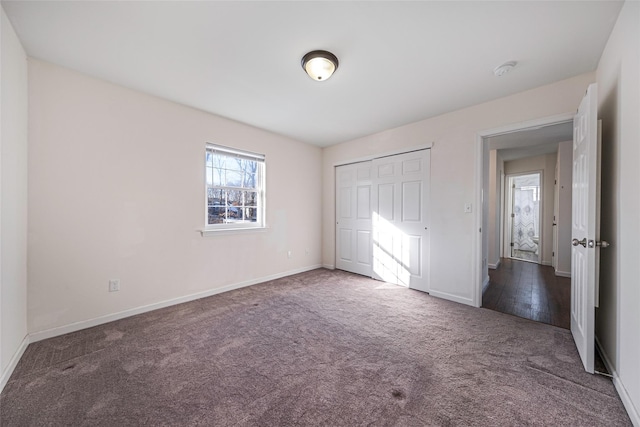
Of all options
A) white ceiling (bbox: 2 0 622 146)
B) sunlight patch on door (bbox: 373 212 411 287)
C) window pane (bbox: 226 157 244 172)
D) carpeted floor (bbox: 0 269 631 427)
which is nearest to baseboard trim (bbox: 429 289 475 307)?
carpeted floor (bbox: 0 269 631 427)

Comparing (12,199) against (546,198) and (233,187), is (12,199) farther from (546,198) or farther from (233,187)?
(546,198)

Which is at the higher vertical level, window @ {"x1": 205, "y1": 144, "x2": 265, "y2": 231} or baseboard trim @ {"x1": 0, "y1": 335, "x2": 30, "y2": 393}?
window @ {"x1": 205, "y1": 144, "x2": 265, "y2": 231}

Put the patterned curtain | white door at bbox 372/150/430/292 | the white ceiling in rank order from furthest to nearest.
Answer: the patterned curtain, white door at bbox 372/150/430/292, the white ceiling

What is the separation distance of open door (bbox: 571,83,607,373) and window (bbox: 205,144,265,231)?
145 inches

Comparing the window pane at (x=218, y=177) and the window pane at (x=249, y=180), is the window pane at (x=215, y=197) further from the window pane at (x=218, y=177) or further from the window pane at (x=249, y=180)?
the window pane at (x=249, y=180)

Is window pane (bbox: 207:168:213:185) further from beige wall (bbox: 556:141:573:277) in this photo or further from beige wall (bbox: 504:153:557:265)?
beige wall (bbox: 504:153:557:265)

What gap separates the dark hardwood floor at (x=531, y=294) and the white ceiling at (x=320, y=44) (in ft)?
8.23

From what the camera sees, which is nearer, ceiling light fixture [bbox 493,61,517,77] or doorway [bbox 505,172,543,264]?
ceiling light fixture [bbox 493,61,517,77]

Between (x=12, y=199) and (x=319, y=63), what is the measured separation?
2.60 m

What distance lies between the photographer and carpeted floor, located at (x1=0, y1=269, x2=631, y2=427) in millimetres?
1442

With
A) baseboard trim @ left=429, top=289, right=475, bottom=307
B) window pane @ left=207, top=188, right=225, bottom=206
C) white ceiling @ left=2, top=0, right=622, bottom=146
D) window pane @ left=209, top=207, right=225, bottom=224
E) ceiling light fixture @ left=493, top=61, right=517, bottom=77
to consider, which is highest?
white ceiling @ left=2, top=0, right=622, bottom=146

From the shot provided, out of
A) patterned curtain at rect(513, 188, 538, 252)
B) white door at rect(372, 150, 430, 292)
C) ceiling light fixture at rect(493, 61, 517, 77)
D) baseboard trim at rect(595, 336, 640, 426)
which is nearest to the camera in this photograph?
baseboard trim at rect(595, 336, 640, 426)

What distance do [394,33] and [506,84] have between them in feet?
5.13

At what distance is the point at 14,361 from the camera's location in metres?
1.87
